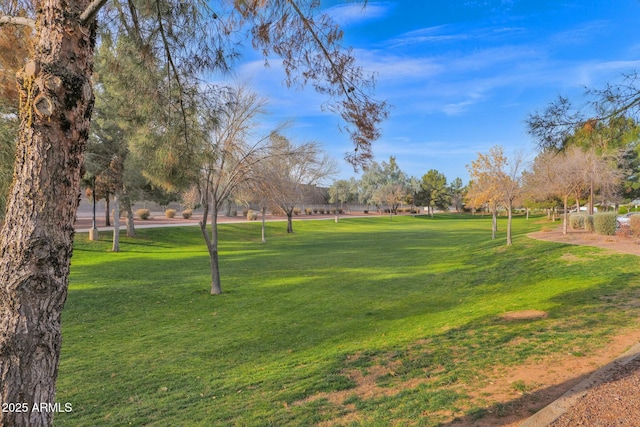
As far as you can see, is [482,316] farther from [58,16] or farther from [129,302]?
[129,302]

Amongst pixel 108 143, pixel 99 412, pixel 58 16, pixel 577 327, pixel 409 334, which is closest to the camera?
pixel 58 16

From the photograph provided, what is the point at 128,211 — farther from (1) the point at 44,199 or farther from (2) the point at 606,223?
(2) the point at 606,223

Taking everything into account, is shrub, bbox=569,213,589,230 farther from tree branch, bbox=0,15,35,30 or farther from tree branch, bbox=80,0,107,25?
tree branch, bbox=0,15,35,30

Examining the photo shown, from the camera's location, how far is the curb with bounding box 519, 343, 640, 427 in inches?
132

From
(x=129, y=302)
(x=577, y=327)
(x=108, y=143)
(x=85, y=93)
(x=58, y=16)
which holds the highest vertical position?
(x=108, y=143)

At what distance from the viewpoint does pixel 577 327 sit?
6.37m

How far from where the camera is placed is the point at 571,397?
145 inches

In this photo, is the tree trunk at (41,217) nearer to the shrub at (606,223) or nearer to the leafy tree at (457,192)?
the shrub at (606,223)

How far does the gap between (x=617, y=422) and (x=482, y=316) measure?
16.2 feet

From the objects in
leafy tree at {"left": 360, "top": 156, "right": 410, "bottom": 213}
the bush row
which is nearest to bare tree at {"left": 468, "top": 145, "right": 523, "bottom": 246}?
the bush row

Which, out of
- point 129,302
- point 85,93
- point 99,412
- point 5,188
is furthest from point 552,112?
point 129,302

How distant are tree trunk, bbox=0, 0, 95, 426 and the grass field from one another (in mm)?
2561

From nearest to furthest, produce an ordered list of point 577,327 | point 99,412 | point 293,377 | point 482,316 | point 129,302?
point 99,412, point 293,377, point 577,327, point 482,316, point 129,302

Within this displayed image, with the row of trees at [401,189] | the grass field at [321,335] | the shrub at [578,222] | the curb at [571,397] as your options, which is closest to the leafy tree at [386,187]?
the row of trees at [401,189]
